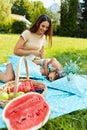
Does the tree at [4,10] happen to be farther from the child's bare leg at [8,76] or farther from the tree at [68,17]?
the child's bare leg at [8,76]

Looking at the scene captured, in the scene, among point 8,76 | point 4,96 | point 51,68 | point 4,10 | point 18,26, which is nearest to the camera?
point 4,96

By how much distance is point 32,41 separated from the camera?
531 cm

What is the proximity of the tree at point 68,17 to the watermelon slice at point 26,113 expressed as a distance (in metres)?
15.0

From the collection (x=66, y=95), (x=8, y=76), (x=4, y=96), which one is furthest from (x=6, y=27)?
(x=4, y=96)

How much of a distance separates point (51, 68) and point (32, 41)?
490 millimetres

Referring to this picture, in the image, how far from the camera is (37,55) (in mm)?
5441

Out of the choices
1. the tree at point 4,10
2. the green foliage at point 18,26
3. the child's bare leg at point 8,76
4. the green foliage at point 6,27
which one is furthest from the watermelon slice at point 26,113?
the tree at point 4,10

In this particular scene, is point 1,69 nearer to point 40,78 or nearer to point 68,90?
point 40,78

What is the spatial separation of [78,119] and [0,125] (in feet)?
2.76

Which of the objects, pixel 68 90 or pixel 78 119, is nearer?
pixel 78 119

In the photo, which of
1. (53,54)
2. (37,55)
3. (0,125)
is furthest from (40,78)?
(53,54)

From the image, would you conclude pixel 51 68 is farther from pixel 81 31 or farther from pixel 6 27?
pixel 6 27

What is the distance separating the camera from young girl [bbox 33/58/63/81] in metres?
5.13

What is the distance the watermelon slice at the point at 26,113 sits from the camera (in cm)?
320
